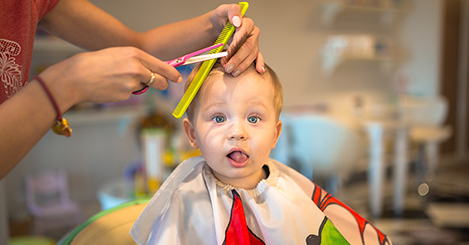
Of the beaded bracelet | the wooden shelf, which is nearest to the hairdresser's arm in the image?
the beaded bracelet

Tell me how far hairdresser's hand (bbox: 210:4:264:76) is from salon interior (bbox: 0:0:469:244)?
469mm

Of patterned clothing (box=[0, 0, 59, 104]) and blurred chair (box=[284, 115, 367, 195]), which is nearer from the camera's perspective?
patterned clothing (box=[0, 0, 59, 104])

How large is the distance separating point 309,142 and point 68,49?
1794mm

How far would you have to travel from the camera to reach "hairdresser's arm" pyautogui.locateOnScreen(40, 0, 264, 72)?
74 centimetres

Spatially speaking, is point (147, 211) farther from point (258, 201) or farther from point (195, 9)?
point (195, 9)

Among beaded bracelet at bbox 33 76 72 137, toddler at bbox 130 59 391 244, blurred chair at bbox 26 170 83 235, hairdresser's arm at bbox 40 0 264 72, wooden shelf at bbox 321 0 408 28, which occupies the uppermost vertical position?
wooden shelf at bbox 321 0 408 28

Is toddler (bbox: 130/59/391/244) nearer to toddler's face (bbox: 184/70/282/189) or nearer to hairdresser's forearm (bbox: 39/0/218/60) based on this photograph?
toddler's face (bbox: 184/70/282/189)

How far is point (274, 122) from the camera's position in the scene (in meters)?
0.76

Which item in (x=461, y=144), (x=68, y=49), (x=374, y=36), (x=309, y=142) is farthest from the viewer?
(x=461, y=144)

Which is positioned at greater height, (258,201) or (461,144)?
(258,201)

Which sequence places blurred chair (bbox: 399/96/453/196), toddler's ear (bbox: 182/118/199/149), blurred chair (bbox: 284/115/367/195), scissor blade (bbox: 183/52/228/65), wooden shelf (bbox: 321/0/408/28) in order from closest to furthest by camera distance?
scissor blade (bbox: 183/52/228/65) < toddler's ear (bbox: 182/118/199/149) < blurred chair (bbox: 284/115/367/195) < blurred chair (bbox: 399/96/453/196) < wooden shelf (bbox: 321/0/408/28)

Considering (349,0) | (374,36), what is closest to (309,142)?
(349,0)

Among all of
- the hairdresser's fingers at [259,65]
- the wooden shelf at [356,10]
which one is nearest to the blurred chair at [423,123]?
the wooden shelf at [356,10]

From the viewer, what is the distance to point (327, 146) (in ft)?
8.04
